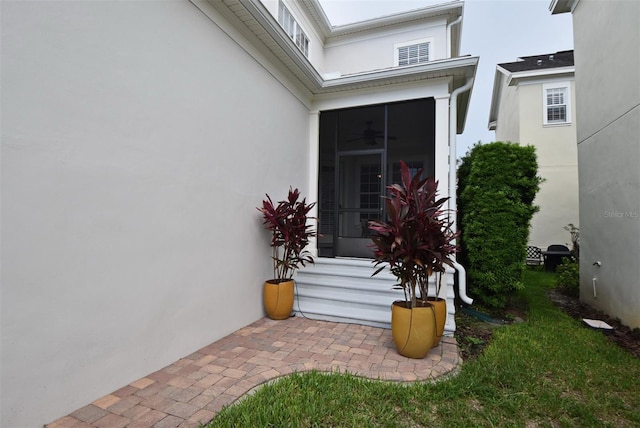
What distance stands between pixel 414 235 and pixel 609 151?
3835mm

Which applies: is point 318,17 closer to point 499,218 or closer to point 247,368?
point 499,218

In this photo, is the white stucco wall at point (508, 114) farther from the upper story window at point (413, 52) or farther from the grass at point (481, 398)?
the grass at point (481, 398)

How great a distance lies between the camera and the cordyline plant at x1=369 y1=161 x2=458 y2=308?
3.05m

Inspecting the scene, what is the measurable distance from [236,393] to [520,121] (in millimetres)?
12478

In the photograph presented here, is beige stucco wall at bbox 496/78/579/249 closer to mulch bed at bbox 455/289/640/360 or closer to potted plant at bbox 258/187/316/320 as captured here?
mulch bed at bbox 455/289/640/360

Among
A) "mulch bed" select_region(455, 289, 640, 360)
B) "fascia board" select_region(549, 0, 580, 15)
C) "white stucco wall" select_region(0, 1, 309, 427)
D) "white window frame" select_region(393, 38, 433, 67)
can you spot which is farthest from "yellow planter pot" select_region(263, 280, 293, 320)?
"fascia board" select_region(549, 0, 580, 15)

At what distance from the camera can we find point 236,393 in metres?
2.37

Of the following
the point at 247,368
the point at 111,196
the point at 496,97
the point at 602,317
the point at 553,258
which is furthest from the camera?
the point at 496,97

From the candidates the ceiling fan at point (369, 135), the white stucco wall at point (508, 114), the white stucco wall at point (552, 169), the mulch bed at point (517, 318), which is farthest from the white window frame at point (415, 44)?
the white stucco wall at point (508, 114)

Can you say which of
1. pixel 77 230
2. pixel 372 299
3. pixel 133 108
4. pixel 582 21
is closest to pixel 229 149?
pixel 133 108

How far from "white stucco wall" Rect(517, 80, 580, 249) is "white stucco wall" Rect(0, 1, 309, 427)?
10761mm

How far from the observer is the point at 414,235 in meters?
3.07

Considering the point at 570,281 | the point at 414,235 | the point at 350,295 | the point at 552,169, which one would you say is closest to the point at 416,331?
the point at 414,235

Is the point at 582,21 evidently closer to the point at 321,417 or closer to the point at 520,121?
the point at 520,121
